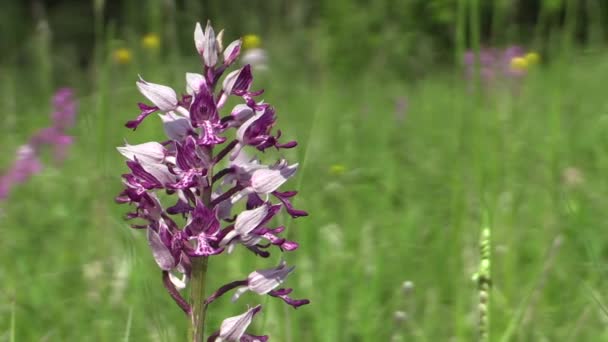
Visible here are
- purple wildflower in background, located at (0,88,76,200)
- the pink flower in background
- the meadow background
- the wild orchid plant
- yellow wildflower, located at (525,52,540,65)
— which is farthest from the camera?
the pink flower in background

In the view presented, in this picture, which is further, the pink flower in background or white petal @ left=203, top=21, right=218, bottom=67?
the pink flower in background

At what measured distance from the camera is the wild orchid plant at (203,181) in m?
1.06

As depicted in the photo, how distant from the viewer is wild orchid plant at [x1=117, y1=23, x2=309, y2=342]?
3.49 feet

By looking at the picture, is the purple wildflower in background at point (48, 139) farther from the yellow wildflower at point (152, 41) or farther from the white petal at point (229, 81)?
the white petal at point (229, 81)

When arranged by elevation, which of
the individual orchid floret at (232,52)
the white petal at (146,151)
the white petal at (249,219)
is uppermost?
the individual orchid floret at (232,52)

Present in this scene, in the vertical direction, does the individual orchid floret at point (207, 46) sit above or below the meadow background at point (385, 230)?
above

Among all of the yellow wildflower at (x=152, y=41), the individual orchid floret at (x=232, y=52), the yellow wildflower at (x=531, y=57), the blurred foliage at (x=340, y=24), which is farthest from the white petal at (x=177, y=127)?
the yellow wildflower at (x=531, y=57)

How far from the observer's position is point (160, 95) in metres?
1.11

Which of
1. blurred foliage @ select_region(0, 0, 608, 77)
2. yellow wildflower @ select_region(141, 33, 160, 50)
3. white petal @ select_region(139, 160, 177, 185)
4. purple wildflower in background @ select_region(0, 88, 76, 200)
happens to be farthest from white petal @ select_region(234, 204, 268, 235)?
purple wildflower in background @ select_region(0, 88, 76, 200)

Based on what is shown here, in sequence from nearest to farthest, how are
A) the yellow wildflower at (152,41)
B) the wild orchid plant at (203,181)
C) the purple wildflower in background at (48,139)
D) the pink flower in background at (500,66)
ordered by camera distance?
the wild orchid plant at (203,181)
the yellow wildflower at (152,41)
the purple wildflower in background at (48,139)
the pink flower in background at (500,66)

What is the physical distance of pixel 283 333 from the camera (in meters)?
2.08

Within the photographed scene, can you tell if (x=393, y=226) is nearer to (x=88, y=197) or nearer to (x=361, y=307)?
(x=361, y=307)

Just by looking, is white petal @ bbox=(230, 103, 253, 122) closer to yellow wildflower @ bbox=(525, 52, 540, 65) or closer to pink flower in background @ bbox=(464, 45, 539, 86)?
yellow wildflower @ bbox=(525, 52, 540, 65)

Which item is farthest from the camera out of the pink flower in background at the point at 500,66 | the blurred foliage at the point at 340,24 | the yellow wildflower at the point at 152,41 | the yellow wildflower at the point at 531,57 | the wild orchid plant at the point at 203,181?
the pink flower in background at the point at 500,66
